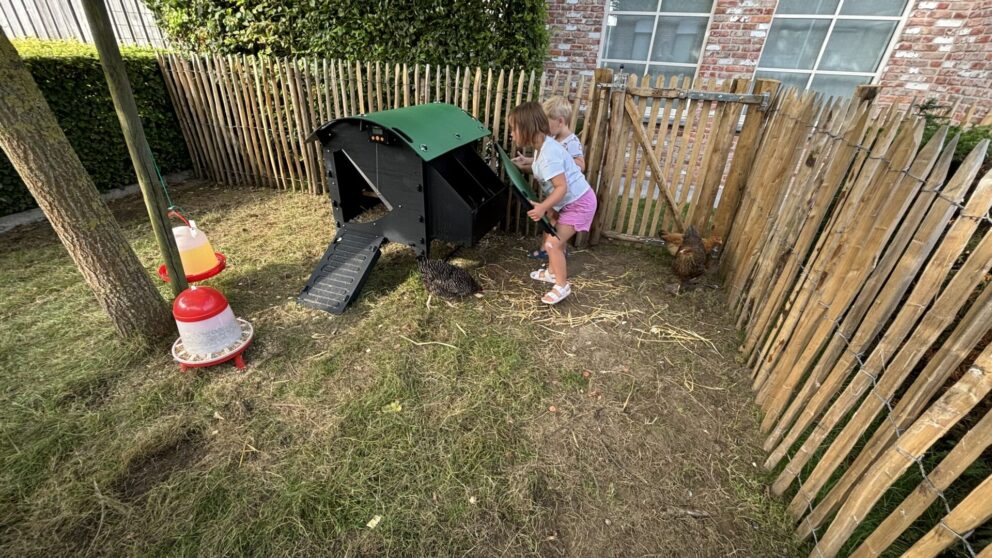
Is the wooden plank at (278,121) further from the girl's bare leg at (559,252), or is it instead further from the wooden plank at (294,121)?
the girl's bare leg at (559,252)

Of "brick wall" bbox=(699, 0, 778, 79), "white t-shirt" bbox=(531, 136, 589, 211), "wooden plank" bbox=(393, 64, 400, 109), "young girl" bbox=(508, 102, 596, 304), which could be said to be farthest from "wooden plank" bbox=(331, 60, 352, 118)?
"brick wall" bbox=(699, 0, 778, 79)

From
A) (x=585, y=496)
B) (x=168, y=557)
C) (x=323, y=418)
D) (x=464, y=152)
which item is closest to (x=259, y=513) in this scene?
(x=168, y=557)

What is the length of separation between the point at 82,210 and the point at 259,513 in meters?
2.28

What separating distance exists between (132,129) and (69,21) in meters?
6.74

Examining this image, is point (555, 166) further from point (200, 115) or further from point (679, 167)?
point (200, 115)

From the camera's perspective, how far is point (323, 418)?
2566 millimetres

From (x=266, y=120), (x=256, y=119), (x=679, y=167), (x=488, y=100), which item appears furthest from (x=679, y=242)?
(x=256, y=119)

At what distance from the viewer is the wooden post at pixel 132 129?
2277 millimetres

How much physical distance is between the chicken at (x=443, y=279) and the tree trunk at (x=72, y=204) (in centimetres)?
200

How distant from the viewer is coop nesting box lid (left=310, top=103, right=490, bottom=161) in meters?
3.05

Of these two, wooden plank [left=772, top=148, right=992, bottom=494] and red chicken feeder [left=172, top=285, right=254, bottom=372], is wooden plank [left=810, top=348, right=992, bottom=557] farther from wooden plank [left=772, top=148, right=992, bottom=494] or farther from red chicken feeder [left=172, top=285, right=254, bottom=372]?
red chicken feeder [left=172, top=285, right=254, bottom=372]

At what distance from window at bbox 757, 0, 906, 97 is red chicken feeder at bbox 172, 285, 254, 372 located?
7076 millimetres

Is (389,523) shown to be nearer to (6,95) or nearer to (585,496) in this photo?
(585,496)

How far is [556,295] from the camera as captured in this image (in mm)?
3756
